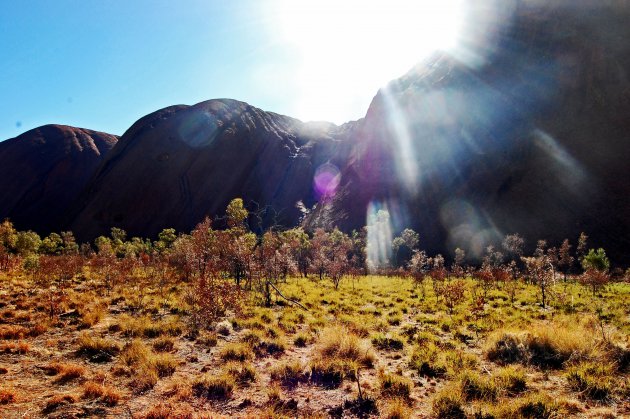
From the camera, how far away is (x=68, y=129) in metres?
168

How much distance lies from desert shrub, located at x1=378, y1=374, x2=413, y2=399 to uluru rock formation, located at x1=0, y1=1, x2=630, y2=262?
7133cm

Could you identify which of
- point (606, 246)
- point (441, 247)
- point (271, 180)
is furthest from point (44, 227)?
point (606, 246)

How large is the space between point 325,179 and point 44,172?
123 m

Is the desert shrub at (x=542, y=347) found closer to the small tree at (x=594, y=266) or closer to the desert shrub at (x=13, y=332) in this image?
the desert shrub at (x=13, y=332)

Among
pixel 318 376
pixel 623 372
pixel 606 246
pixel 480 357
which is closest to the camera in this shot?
pixel 623 372

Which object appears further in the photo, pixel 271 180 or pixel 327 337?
pixel 271 180

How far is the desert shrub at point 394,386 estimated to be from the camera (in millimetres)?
7523

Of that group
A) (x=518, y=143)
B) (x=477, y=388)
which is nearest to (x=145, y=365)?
(x=477, y=388)

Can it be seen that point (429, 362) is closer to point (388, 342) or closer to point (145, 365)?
point (388, 342)

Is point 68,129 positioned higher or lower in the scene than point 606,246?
higher

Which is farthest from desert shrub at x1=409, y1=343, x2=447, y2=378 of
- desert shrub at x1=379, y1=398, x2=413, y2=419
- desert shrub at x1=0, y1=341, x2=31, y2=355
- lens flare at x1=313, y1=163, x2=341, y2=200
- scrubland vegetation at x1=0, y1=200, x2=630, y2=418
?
lens flare at x1=313, y1=163, x2=341, y2=200

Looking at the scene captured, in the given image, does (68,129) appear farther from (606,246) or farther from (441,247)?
(606,246)

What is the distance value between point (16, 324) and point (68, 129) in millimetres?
195827

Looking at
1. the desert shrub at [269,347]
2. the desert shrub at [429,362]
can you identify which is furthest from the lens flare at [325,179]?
the desert shrub at [429,362]
